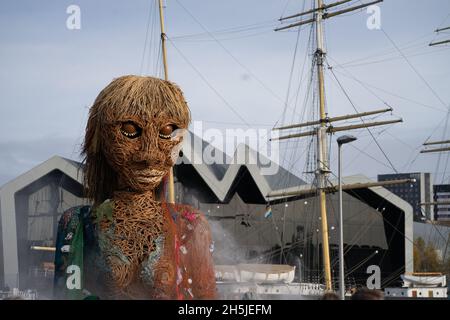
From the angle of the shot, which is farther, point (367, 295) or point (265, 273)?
point (265, 273)

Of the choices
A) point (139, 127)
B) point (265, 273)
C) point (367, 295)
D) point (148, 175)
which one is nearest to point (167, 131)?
point (139, 127)

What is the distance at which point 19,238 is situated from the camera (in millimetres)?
41875

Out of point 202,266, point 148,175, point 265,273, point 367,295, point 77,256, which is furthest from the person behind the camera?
point 265,273

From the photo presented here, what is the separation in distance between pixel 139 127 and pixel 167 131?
17.2 inches

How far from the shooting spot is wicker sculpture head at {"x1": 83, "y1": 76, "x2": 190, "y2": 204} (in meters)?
10.4

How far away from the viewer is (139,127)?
413 inches

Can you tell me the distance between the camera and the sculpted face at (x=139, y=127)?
10.4 metres

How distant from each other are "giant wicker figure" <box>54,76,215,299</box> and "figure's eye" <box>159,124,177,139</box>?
15 millimetres

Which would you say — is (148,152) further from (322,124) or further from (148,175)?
(322,124)

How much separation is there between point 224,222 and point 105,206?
3055 centimetres

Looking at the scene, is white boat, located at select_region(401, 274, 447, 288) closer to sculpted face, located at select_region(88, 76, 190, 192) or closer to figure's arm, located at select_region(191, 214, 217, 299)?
figure's arm, located at select_region(191, 214, 217, 299)

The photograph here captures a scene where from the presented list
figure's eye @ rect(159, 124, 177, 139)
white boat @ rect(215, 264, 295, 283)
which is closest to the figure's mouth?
figure's eye @ rect(159, 124, 177, 139)

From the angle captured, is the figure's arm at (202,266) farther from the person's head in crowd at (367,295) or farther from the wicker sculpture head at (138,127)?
the person's head in crowd at (367,295)
